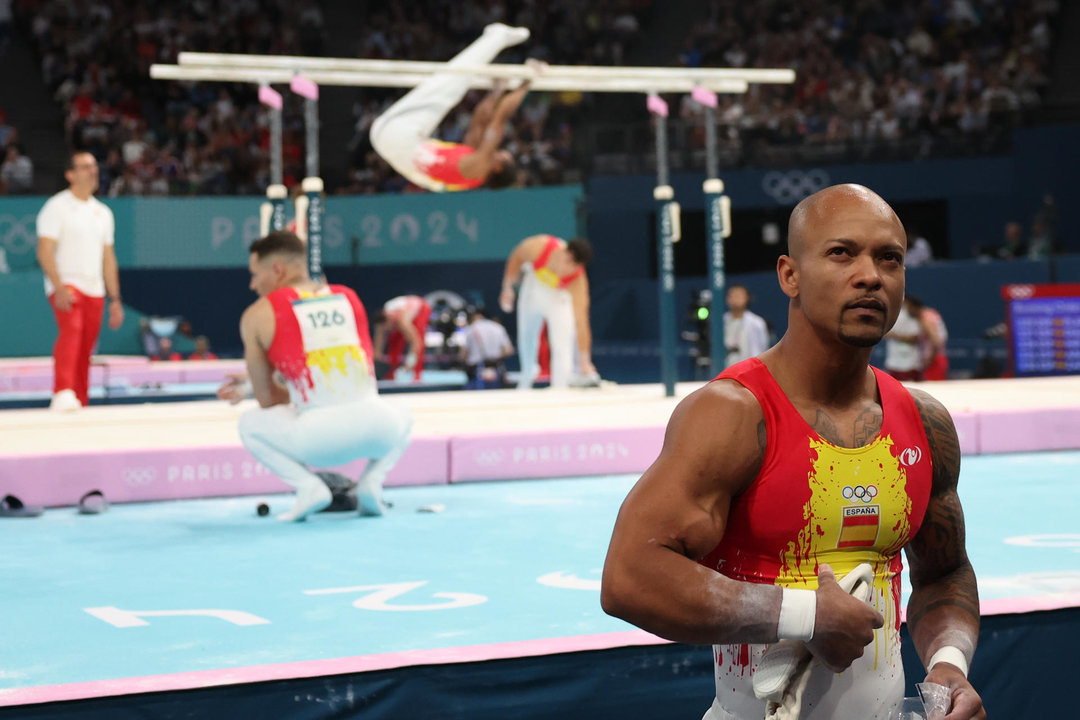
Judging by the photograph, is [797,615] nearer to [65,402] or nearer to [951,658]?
[951,658]

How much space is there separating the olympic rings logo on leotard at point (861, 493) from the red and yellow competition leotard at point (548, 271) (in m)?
8.75

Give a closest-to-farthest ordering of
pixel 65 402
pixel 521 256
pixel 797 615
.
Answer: pixel 797 615 → pixel 65 402 → pixel 521 256

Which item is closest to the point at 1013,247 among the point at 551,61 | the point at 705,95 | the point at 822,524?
the point at 705,95

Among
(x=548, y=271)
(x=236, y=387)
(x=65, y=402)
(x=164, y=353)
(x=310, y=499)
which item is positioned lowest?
(x=310, y=499)

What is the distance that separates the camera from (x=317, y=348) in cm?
546

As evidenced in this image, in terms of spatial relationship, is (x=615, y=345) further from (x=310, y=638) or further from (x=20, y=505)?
(x=310, y=638)

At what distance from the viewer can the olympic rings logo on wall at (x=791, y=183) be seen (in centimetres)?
1742

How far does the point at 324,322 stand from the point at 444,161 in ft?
12.2

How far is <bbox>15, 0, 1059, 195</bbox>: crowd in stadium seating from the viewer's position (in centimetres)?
1750

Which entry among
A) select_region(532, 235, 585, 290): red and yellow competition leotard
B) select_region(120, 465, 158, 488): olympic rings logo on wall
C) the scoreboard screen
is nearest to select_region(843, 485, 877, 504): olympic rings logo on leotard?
select_region(120, 465, 158, 488): olympic rings logo on wall

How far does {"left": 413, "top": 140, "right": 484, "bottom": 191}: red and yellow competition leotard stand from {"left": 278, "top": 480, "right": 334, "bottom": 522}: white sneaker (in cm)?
386

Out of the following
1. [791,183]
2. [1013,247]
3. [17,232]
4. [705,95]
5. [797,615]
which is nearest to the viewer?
[797,615]

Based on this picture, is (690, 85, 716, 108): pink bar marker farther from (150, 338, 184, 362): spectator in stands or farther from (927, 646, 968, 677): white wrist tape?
(150, 338, 184, 362): spectator in stands

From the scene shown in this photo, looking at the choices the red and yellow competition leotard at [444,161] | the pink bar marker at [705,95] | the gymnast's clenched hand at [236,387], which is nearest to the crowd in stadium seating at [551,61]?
the red and yellow competition leotard at [444,161]
